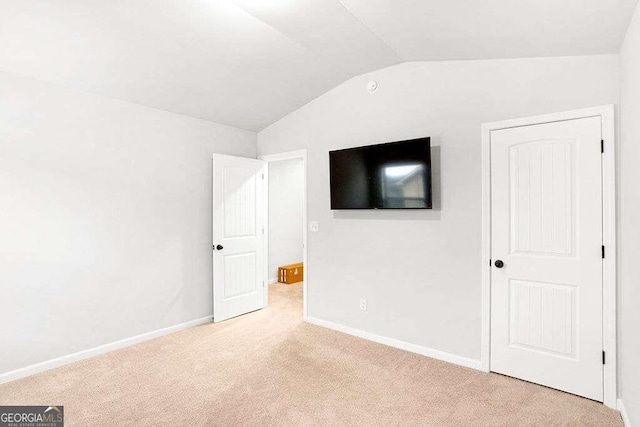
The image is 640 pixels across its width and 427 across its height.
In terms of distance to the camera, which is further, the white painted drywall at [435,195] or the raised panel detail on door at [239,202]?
the raised panel detail on door at [239,202]

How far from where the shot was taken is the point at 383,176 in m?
3.34

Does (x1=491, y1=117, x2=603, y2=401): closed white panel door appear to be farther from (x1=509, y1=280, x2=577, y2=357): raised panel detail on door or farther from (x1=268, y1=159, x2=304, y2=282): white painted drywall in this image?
(x1=268, y1=159, x2=304, y2=282): white painted drywall

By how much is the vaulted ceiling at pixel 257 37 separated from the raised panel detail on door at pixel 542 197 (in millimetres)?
724

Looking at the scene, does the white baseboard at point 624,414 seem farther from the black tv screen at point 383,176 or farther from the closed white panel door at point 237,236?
the closed white panel door at point 237,236

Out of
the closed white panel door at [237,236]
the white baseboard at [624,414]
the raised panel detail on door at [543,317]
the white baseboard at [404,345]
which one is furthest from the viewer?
the closed white panel door at [237,236]

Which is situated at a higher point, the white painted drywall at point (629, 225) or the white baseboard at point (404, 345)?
the white painted drywall at point (629, 225)

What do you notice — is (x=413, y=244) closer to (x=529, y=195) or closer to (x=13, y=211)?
(x=529, y=195)

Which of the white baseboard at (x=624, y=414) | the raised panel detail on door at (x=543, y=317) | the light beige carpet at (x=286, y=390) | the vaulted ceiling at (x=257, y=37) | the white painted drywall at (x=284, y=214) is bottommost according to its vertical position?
the light beige carpet at (x=286, y=390)

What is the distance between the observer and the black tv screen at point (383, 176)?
10.1 ft

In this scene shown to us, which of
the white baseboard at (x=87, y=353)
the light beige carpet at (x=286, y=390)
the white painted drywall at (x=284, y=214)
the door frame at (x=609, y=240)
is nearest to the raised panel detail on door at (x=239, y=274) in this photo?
the white baseboard at (x=87, y=353)

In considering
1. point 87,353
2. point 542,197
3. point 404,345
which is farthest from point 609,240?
point 87,353

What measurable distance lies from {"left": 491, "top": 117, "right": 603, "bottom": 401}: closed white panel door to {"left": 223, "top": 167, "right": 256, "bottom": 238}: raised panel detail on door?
2915 millimetres

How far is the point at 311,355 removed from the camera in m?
3.21

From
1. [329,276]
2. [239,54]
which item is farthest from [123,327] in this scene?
[239,54]
